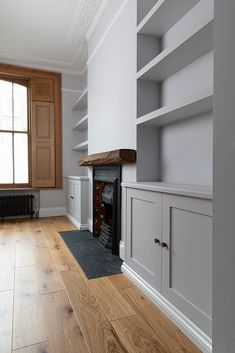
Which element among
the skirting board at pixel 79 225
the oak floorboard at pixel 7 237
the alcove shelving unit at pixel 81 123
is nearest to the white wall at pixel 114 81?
the alcove shelving unit at pixel 81 123

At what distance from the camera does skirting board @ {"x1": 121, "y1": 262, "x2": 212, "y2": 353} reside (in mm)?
1203

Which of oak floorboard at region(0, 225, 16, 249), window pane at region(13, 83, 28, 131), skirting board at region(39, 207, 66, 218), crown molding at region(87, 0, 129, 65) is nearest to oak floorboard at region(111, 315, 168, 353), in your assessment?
oak floorboard at region(0, 225, 16, 249)

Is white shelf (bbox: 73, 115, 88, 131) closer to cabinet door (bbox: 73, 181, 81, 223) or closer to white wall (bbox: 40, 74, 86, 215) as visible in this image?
white wall (bbox: 40, 74, 86, 215)

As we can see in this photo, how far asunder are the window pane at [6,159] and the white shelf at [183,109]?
3.39 meters

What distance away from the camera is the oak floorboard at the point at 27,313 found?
4.29 feet

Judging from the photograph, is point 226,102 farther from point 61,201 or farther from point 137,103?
point 61,201

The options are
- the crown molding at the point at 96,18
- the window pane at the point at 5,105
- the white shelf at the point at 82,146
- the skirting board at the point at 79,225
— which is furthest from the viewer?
the window pane at the point at 5,105

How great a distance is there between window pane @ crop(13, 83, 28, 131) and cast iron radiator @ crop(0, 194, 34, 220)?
1.37 m

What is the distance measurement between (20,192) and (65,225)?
1.32 metres

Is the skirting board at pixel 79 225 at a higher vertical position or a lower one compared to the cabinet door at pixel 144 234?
lower

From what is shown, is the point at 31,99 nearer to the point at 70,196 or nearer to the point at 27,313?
the point at 70,196

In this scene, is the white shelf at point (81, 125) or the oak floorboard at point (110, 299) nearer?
the oak floorboard at point (110, 299)

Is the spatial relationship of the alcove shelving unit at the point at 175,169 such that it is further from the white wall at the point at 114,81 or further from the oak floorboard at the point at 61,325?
the oak floorboard at the point at 61,325

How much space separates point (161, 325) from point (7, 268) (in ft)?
5.16
